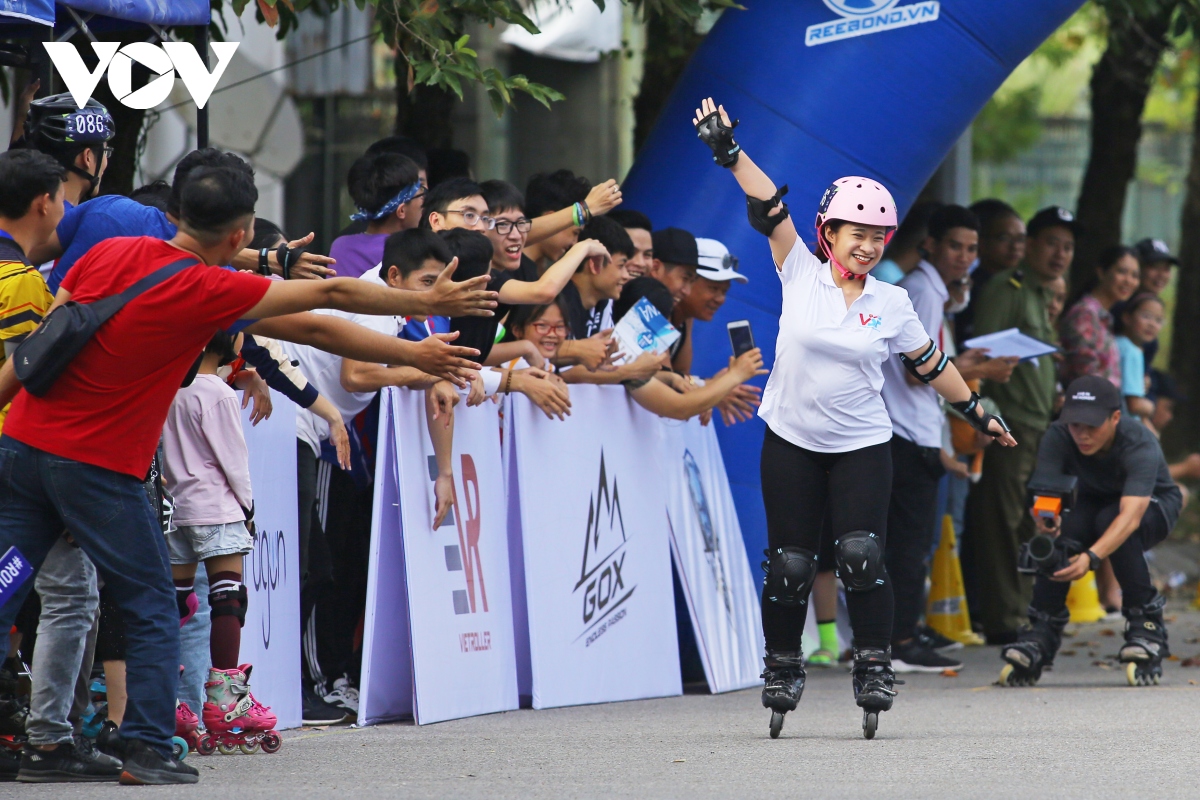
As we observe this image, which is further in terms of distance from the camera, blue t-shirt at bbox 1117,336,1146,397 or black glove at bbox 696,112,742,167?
blue t-shirt at bbox 1117,336,1146,397

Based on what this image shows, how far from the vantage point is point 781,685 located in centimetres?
606

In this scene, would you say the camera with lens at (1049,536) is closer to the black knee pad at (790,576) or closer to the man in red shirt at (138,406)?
the black knee pad at (790,576)

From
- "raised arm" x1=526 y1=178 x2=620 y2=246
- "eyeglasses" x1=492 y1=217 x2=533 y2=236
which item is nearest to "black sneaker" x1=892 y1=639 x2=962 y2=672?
"raised arm" x1=526 y1=178 x2=620 y2=246

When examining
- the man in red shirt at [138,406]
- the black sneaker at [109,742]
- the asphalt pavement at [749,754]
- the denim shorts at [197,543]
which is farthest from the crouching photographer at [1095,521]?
the black sneaker at [109,742]

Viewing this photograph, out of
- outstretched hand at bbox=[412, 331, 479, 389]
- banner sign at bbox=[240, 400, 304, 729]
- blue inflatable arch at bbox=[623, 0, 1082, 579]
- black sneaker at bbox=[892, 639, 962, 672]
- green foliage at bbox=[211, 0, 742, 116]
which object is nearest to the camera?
outstretched hand at bbox=[412, 331, 479, 389]

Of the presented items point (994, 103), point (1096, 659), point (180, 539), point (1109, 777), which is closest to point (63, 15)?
point (180, 539)

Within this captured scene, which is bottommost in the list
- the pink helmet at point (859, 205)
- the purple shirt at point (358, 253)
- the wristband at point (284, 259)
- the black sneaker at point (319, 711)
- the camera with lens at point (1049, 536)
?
the black sneaker at point (319, 711)

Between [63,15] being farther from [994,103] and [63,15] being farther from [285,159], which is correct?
[994,103]

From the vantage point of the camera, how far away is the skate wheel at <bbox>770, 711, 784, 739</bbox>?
6035mm

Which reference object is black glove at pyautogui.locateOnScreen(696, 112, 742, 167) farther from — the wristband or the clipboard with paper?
the clipboard with paper

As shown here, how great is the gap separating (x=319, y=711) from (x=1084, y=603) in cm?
653

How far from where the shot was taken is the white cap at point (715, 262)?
26.9 ft

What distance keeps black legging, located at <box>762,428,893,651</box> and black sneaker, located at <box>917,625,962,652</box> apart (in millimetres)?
3457

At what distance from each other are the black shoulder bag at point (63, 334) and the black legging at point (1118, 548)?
4943mm
